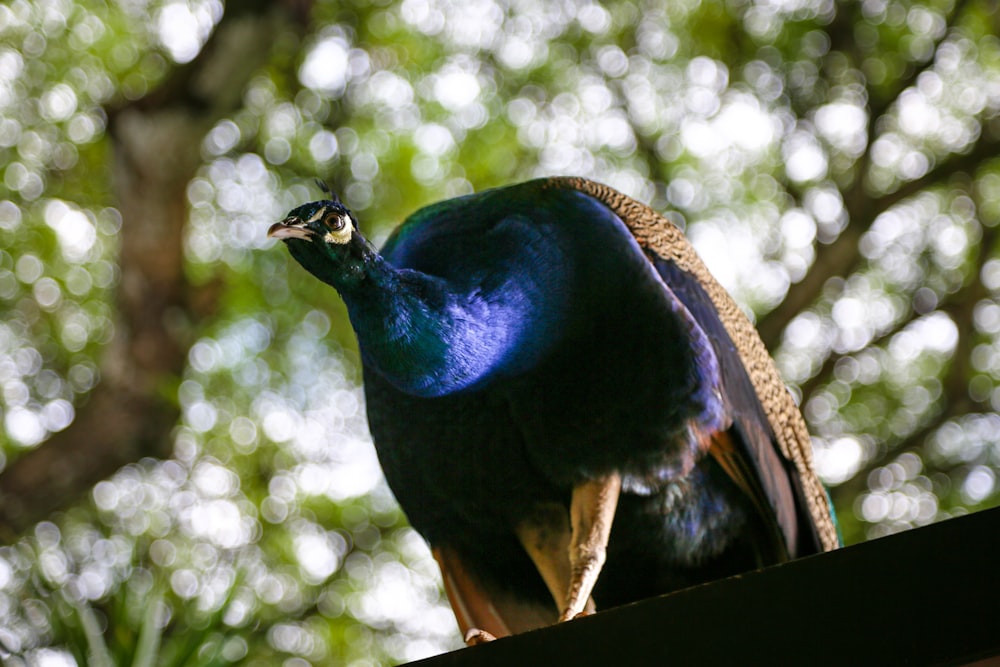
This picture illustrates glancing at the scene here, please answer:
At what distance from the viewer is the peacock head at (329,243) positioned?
1.70m

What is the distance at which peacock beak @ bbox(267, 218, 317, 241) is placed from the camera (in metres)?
1.66

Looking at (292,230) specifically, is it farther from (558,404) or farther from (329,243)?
(558,404)

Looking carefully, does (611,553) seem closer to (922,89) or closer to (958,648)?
(958,648)

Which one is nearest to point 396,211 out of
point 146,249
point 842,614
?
point 146,249

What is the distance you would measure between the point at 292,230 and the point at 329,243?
0.21 feet

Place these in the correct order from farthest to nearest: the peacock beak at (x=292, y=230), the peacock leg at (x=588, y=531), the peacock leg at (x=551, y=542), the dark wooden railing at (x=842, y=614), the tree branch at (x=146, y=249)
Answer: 1. the tree branch at (x=146, y=249)
2. the peacock leg at (x=551, y=542)
3. the peacock leg at (x=588, y=531)
4. the peacock beak at (x=292, y=230)
5. the dark wooden railing at (x=842, y=614)

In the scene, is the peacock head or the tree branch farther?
the tree branch

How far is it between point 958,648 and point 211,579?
4718mm

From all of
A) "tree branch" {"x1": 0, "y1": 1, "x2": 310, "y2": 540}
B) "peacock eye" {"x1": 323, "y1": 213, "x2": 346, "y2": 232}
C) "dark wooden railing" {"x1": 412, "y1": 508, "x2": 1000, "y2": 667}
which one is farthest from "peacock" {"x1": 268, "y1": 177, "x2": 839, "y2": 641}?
"tree branch" {"x1": 0, "y1": 1, "x2": 310, "y2": 540}

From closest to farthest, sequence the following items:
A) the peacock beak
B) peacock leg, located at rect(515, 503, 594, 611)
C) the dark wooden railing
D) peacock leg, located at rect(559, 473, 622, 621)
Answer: the dark wooden railing, the peacock beak, peacock leg, located at rect(559, 473, 622, 621), peacock leg, located at rect(515, 503, 594, 611)

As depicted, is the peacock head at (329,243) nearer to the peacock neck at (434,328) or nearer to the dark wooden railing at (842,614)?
the peacock neck at (434,328)

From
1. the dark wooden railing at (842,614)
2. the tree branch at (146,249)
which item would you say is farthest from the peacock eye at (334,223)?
the tree branch at (146,249)

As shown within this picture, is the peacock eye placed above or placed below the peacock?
above

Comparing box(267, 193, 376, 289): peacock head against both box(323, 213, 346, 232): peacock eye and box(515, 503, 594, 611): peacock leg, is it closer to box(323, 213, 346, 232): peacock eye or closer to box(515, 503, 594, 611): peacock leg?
box(323, 213, 346, 232): peacock eye
